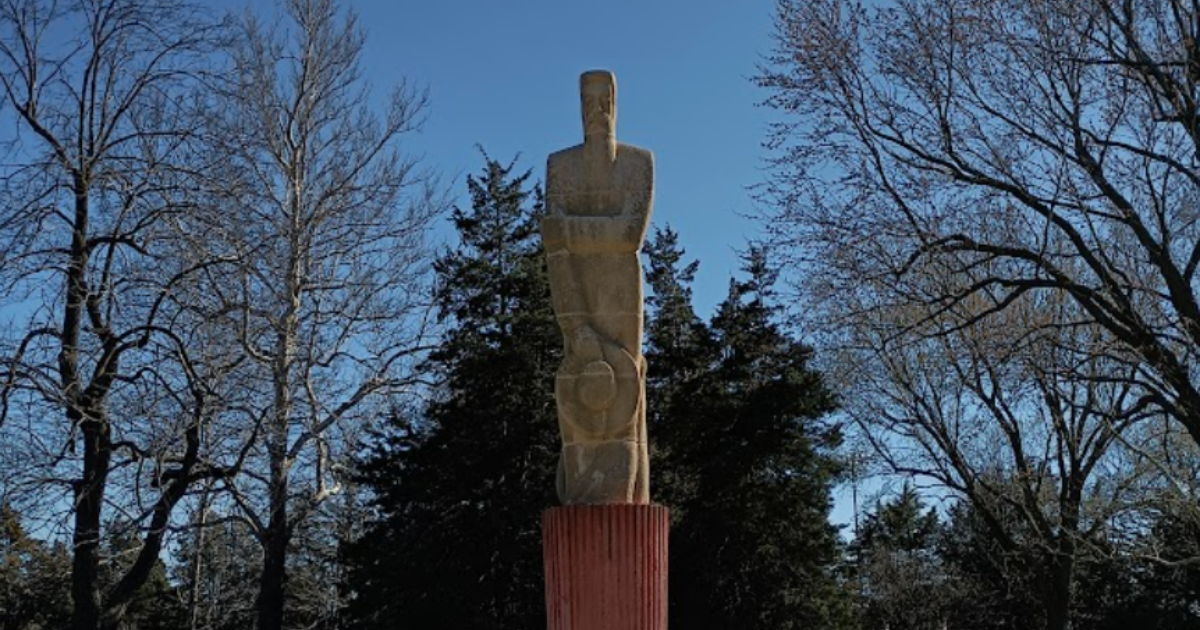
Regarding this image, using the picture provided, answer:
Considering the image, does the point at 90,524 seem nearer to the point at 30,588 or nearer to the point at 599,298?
the point at 599,298

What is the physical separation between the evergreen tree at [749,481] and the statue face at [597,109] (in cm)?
1600

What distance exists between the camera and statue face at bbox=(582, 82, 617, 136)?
31.0 feet

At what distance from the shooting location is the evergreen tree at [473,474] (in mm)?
23438

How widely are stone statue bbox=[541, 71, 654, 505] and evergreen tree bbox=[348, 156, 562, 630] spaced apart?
1279 cm

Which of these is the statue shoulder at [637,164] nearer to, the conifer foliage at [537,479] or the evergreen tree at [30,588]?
the conifer foliage at [537,479]

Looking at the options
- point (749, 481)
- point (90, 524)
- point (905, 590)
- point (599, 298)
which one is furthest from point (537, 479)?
point (599, 298)

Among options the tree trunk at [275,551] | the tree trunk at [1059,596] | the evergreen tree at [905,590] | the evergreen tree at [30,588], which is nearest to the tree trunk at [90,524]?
the tree trunk at [275,551]

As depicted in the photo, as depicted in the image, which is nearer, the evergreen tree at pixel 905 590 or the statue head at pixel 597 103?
the statue head at pixel 597 103

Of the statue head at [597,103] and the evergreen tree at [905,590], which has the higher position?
the statue head at [597,103]

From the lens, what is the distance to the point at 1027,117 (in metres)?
13.7

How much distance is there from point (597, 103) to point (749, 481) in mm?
16416

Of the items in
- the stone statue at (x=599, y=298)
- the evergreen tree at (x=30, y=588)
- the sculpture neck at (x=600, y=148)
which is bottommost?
the evergreen tree at (x=30, y=588)

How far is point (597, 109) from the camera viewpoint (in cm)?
946

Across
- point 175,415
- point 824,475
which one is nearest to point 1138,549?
point 824,475
